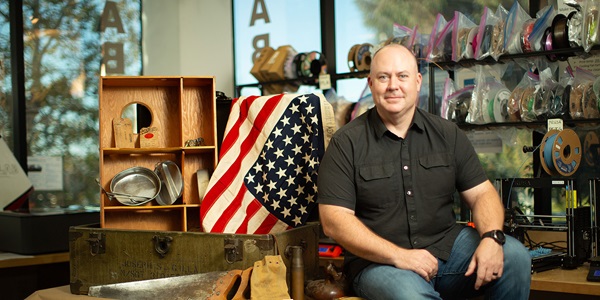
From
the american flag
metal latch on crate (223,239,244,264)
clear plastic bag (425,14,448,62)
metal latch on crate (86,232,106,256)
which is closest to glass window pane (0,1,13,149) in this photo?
metal latch on crate (86,232,106,256)

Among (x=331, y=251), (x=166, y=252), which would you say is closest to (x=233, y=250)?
(x=166, y=252)

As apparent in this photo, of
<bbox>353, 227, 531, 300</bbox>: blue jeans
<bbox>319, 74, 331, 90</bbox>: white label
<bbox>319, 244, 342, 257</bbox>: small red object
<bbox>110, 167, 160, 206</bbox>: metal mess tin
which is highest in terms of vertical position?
<bbox>319, 74, 331, 90</bbox>: white label

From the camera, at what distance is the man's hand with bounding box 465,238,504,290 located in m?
2.57

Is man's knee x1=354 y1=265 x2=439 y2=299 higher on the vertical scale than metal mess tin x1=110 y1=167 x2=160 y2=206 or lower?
lower

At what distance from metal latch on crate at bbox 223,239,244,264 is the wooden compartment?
657 mm

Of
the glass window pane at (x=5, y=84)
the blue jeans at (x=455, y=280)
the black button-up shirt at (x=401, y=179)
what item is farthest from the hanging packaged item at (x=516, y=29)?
the glass window pane at (x=5, y=84)

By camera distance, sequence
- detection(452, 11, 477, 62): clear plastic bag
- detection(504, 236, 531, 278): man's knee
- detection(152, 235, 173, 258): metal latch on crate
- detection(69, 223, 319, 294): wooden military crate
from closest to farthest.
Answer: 1. detection(504, 236, 531, 278): man's knee
2. detection(69, 223, 319, 294): wooden military crate
3. detection(152, 235, 173, 258): metal latch on crate
4. detection(452, 11, 477, 62): clear plastic bag

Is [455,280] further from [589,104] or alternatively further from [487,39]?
[487,39]

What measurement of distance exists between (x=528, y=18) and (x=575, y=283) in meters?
1.80

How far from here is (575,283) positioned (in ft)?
10.8

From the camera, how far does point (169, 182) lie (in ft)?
12.3

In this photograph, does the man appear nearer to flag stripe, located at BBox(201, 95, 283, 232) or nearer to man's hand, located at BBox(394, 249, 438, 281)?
man's hand, located at BBox(394, 249, 438, 281)

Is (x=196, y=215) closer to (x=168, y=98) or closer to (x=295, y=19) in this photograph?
(x=168, y=98)

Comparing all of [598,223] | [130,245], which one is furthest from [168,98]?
[598,223]
